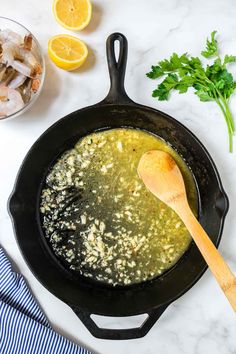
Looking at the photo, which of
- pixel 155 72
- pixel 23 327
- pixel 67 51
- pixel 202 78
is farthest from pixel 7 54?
pixel 23 327

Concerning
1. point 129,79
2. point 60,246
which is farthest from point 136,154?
point 60,246

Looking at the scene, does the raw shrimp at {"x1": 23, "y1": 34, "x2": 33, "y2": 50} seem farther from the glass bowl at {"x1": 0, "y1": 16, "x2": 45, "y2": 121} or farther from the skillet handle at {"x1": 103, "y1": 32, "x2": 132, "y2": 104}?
the skillet handle at {"x1": 103, "y1": 32, "x2": 132, "y2": 104}

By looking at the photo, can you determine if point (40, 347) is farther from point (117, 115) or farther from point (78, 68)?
point (78, 68)

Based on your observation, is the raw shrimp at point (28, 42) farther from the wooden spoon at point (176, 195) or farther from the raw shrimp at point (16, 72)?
the wooden spoon at point (176, 195)

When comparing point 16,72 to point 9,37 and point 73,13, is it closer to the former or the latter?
point 9,37

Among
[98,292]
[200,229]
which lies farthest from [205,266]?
[98,292]

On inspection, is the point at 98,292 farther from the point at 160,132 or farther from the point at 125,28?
the point at 125,28

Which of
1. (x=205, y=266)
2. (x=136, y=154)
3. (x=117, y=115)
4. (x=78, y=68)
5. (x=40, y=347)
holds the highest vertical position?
(x=78, y=68)

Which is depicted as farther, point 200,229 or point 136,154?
point 136,154

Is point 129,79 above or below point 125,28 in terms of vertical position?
below
